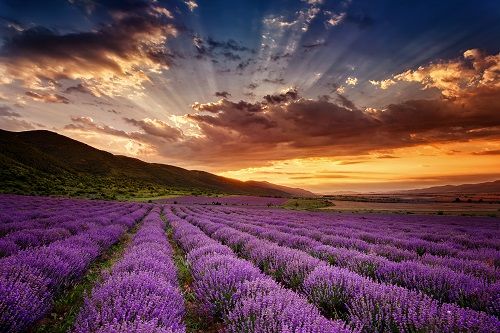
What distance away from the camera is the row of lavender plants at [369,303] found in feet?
8.44

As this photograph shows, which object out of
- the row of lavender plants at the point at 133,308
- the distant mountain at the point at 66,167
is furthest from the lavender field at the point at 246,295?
the distant mountain at the point at 66,167

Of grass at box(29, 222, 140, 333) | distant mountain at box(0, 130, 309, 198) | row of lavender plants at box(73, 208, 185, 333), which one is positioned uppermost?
distant mountain at box(0, 130, 309, 198)

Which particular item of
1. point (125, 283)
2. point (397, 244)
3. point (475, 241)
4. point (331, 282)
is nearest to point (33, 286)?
point (125, 283)

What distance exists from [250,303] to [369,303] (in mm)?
1371

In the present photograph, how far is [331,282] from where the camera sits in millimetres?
4008

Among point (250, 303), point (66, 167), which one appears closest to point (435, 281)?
point (250, 303)

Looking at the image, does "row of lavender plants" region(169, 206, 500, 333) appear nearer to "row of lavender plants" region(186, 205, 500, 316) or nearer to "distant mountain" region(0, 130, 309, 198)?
"row of lavender plants" region(186, 205, 500, 316)

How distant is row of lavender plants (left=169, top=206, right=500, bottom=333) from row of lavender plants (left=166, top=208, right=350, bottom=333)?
1.48 feet

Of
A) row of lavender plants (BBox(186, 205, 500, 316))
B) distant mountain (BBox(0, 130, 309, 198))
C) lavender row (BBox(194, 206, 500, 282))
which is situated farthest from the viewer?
distant mountain (BBox(0, 130, 309, 198))

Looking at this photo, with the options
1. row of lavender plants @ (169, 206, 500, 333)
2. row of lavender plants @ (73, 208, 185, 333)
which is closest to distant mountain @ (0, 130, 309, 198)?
row of lavender plants @ (73, 208, 185, 333)

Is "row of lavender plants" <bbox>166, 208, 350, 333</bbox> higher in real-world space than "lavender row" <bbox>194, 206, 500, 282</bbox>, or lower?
higher

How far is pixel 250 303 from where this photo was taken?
2.90 metres

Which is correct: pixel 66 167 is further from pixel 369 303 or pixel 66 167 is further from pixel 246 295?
pixel 369 303

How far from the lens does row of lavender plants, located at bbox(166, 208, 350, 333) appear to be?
2.40 meters
